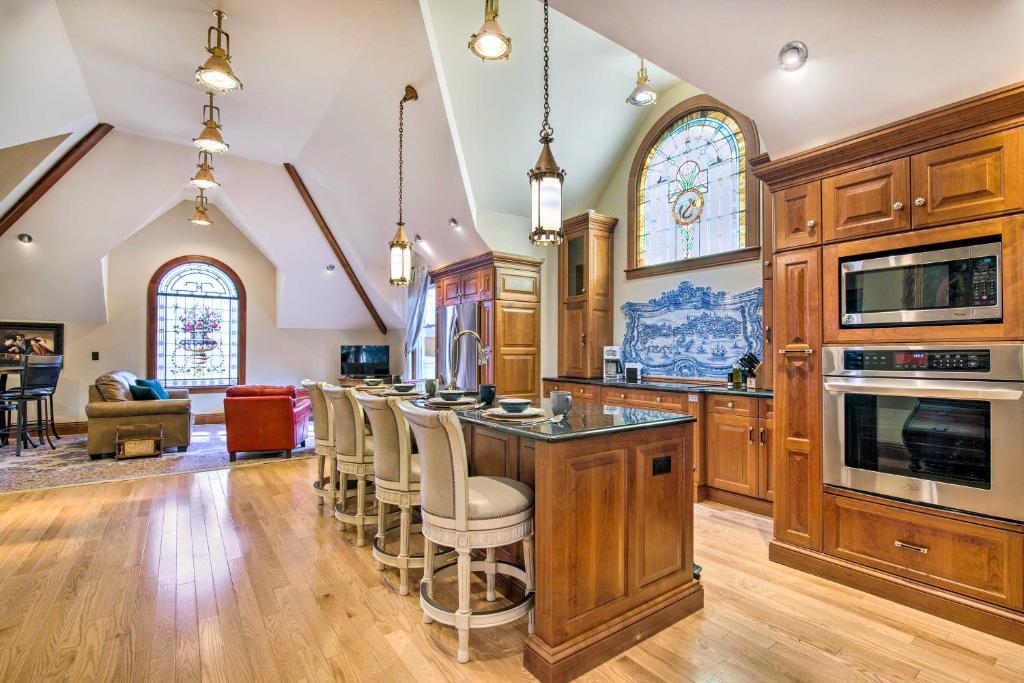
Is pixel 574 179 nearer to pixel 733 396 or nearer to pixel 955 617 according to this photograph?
pixel 733 396

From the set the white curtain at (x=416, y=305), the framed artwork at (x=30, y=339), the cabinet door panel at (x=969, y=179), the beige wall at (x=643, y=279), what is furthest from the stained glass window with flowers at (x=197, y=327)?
the cabinet door panel at (x=969, y=179)

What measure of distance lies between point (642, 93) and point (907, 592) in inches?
162

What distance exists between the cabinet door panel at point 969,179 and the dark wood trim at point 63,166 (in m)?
7.92

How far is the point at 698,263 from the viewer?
458cm

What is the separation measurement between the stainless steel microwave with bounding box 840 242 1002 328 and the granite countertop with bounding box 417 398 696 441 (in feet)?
3.89

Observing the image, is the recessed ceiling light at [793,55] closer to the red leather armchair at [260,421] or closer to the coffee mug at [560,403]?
the coffee mug at [560,403]

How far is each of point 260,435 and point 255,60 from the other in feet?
13.1

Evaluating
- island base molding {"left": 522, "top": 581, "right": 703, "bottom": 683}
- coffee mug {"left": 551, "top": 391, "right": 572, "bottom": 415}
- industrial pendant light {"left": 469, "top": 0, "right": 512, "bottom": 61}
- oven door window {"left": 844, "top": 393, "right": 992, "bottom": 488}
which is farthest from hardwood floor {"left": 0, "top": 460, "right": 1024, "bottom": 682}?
industrial pendant light {"left": 469, "top": 0, "right": 512, "bottom": 61}

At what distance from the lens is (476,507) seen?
1978mm

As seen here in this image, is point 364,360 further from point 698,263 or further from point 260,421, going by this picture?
point 698,263

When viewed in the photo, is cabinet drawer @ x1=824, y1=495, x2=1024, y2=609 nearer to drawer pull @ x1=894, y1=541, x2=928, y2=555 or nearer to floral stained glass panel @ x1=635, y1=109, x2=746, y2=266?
drawer pull @ x1=894, y1=541, x2=928, y2=555

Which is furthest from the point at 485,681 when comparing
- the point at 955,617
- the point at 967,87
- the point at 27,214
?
the point at 27,214

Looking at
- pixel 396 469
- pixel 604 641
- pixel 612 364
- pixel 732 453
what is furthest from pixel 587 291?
pixel 604 641

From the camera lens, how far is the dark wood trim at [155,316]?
26.2 ft
